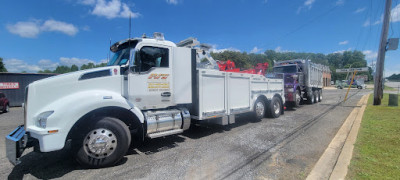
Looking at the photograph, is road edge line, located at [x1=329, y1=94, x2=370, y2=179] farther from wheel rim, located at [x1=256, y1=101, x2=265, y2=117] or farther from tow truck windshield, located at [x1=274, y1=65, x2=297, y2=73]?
tow truck windshield, located at [x1=274, y1=65, x2=297, y2=73]

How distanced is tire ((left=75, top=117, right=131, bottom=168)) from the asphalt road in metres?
0.18

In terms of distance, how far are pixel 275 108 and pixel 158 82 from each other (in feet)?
19.2

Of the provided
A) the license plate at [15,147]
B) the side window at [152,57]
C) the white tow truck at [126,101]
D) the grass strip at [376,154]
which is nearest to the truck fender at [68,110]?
the white tow truck at [126,101]

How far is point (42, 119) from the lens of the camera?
3.30 m

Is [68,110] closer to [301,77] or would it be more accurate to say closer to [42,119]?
[42,119]

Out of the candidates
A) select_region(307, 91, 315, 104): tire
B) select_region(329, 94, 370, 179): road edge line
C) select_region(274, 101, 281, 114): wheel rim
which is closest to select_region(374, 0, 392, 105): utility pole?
select_region(307, 91, 315, 104): tire

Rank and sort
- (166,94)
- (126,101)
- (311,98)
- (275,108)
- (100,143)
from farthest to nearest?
(311,98) → (275,108) → (166,94) → (126,101) → (100,143)

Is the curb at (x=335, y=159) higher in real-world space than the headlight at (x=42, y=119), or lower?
lower

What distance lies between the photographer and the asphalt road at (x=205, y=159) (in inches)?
135

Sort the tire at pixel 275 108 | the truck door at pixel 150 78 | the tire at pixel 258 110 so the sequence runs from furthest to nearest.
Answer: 1. the tire at pixel 275 108
2. the tire at pixel 258 110
3. the truck door at pixel 150 78

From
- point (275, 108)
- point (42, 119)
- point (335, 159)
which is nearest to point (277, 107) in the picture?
point (275, 108)

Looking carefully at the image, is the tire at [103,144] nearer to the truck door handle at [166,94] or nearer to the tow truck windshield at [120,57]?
the truck door handle at [166,94]

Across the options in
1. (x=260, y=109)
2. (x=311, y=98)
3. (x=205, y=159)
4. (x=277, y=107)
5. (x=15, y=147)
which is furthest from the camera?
(x=311, y=98)

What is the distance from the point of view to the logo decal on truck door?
4.71 m
